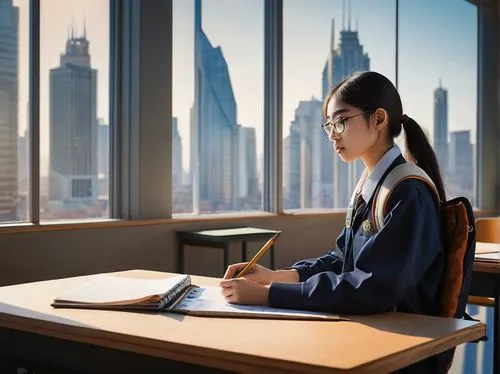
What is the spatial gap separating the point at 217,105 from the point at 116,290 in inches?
143

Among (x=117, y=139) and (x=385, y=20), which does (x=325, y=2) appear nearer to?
(x=385, y=20)

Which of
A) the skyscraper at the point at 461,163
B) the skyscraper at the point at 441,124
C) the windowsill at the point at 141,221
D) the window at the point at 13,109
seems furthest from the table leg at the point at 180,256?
the skyscraper at the point at 461,163

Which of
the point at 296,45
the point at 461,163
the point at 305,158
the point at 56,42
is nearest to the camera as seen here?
the point at 56,42

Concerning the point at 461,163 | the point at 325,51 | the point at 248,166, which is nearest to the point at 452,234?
the point at 248,166

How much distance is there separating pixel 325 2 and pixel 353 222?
4746mm

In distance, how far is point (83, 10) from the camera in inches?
171

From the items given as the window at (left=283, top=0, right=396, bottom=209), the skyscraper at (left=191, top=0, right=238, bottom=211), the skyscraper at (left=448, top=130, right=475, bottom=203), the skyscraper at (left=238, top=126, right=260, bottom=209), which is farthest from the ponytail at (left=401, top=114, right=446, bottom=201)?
the skyscraper at (left=448, top=130, right=475, bottom=203)

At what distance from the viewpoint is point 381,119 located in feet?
5.94

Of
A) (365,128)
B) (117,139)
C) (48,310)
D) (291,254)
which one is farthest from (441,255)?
(291,254)

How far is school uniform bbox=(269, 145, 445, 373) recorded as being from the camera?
1.53 m

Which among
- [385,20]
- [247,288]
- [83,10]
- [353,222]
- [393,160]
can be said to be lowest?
[247,288]

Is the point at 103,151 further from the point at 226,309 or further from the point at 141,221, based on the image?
the point at 226,309

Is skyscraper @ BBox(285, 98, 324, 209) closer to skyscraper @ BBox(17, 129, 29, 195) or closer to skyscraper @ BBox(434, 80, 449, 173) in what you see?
skyscraper @ BBox(434, 80, 449, 173)

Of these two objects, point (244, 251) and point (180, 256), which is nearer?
point (180, 256)
